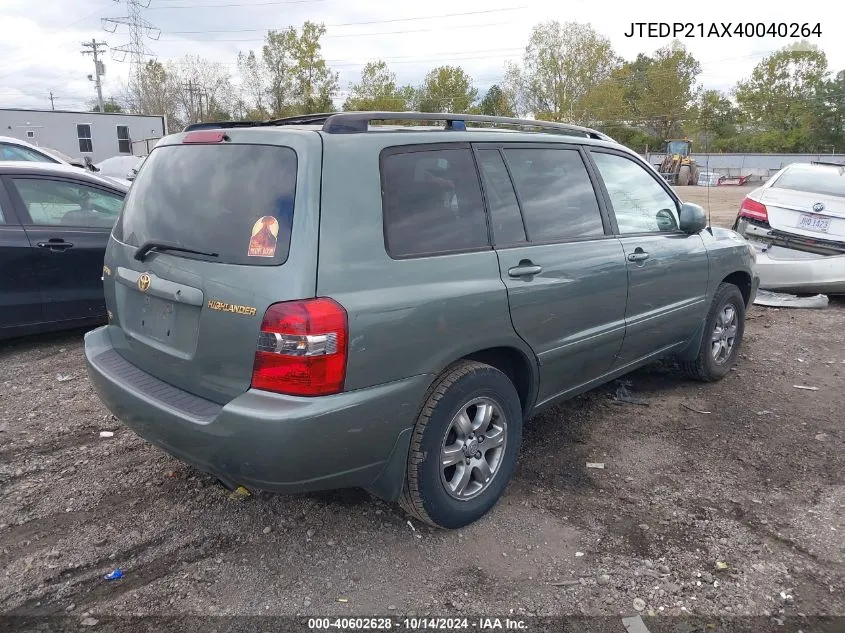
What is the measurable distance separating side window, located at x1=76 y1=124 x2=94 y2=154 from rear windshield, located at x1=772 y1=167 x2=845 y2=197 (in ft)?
111

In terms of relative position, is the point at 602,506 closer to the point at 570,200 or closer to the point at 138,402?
the point at 570,200

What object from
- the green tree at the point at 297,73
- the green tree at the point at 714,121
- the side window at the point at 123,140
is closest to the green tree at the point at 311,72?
the green tree at the point at 297,73

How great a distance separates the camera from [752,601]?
2.62 m

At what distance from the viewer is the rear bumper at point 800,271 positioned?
24.0 feet

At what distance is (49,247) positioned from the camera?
538 cm

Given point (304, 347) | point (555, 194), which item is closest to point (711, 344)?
point (555, 194)

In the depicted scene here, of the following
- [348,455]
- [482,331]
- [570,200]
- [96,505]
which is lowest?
[96,505]

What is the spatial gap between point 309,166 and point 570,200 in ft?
5.47

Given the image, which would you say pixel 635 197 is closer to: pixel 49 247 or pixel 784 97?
pixel 49 247

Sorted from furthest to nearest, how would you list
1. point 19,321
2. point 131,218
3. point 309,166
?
point 19,321
point 131,218
point 309,166

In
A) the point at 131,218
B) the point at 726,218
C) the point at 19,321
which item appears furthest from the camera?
the point at 726,218

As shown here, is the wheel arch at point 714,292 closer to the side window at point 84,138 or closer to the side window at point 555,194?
the side window at point 555,194

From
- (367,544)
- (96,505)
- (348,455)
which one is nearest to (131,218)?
(96,505)

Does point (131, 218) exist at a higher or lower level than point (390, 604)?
higher
